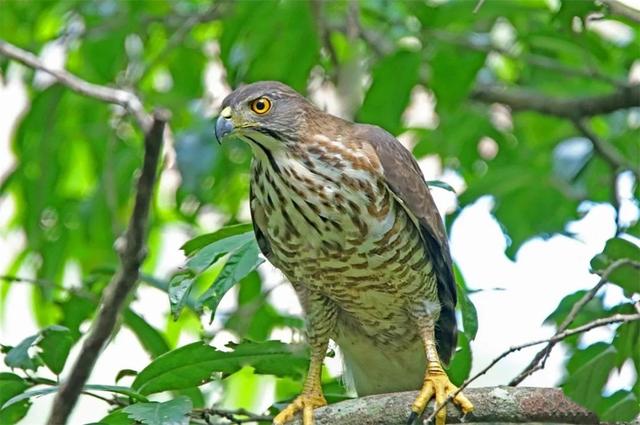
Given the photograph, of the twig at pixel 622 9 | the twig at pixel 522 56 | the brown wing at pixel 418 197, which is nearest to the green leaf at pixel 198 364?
the brown wing at pixel 418 197

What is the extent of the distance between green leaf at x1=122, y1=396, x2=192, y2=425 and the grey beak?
1142 mm

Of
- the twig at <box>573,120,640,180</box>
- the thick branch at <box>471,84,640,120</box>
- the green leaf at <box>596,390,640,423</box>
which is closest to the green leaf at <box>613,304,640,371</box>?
the green leaf at <box>596,390,640,423</box>

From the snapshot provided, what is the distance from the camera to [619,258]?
3941 millimetres

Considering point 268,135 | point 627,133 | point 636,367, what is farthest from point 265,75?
point 636,367

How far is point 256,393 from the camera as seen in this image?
245 inches

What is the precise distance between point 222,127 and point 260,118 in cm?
18

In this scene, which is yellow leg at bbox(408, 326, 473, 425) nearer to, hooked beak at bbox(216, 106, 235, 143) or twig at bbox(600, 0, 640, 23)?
hooked beak at bbox(216, 106, 235, 143)

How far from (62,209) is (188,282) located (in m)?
3.09

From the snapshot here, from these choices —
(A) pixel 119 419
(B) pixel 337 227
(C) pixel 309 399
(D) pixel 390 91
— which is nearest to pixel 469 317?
(B) pixel 337 227

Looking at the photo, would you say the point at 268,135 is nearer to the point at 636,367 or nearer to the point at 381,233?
the point at 381,233

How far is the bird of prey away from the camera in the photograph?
4219mm

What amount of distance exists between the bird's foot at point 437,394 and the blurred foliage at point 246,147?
9cm

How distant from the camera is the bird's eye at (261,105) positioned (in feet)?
14.4

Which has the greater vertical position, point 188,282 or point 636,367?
point 188,282
